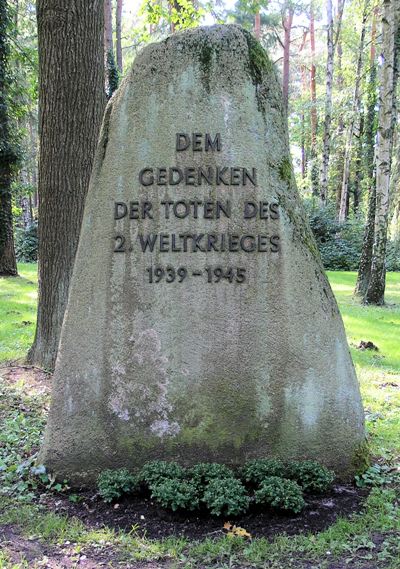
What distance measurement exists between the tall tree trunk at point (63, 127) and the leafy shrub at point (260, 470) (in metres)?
3.55

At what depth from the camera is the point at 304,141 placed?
1698 inches

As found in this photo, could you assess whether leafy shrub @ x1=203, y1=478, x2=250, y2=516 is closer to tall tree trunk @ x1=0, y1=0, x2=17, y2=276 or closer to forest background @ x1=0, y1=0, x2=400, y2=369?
forest background @ x1=0, y1=0, x2=400, y2=369

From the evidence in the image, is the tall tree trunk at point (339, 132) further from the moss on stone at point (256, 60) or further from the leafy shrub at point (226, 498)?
the leafy shrub at point (226, 498)

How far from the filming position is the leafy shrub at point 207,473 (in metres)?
3.95

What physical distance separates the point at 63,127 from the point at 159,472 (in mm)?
4269

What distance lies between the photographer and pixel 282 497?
12.1 ft

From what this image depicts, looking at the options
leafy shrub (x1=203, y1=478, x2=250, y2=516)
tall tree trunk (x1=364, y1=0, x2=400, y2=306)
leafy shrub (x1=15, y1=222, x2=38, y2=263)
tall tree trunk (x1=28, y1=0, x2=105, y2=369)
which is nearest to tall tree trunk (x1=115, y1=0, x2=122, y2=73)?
leafy shrub (x1=15, y1=222, x2=38, y2=263)

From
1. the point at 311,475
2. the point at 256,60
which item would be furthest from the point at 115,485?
the point at 256,60

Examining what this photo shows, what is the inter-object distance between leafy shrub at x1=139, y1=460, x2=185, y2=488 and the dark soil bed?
0.49 feet

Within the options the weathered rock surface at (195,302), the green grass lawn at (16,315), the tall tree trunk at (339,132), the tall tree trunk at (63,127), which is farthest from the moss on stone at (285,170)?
the tall tree trunk at (339,132)

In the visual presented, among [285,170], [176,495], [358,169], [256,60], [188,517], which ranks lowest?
[188,517]

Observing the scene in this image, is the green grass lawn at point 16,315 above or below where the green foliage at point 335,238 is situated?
below

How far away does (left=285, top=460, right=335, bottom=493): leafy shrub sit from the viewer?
156 inches

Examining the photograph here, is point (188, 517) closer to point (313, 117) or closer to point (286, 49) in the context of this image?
point (286, 49)
